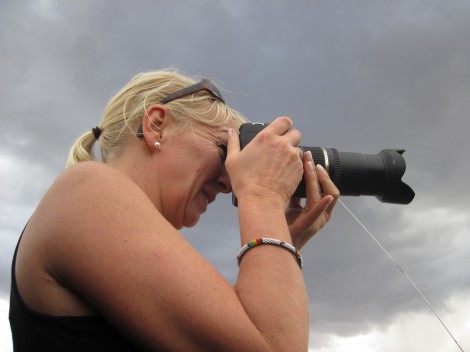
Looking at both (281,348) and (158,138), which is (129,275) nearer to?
(281,348)

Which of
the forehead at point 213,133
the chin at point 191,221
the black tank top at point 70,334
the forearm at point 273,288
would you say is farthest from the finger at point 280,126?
the black tank top at point 70,334

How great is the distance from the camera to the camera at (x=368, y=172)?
232 centimetres

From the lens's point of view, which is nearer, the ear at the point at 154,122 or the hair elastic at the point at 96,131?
the ear at the point at 154,122

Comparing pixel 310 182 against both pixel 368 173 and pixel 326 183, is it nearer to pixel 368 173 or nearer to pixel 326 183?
pixel 326 183

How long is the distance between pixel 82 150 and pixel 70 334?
0.91 meters

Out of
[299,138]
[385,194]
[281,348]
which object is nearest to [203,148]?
[299,138]

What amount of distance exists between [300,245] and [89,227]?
1187 millimetres

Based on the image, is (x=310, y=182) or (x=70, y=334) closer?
(x=70, y=334)

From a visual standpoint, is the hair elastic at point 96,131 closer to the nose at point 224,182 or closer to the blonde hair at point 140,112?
the blonde hair at point 140,112

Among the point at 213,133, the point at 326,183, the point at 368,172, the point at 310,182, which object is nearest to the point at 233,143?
the point at 213,133

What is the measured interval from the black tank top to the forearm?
36cm

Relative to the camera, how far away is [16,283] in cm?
139

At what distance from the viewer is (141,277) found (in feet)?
3.90

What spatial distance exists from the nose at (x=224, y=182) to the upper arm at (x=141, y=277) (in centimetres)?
76
